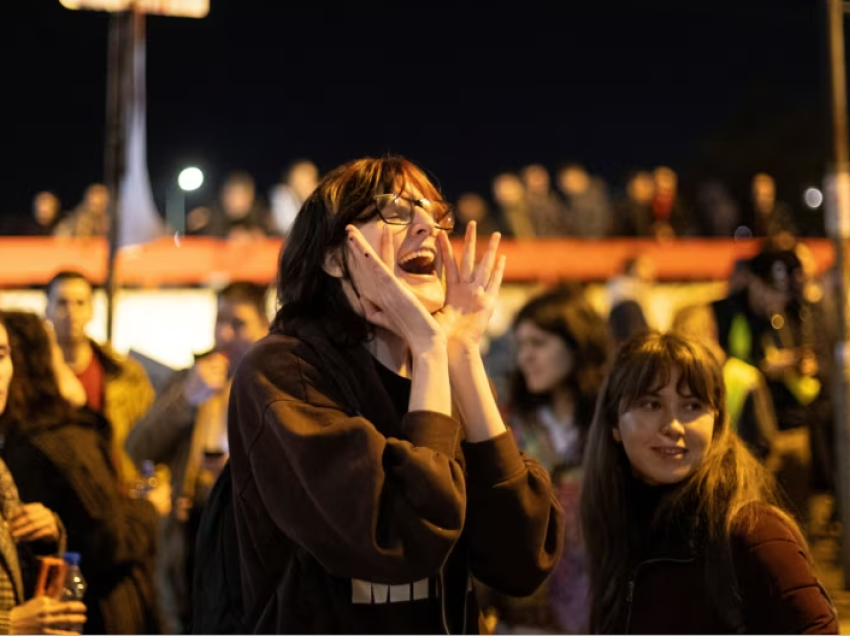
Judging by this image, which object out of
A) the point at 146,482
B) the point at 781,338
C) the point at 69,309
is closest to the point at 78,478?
the point at 146,482

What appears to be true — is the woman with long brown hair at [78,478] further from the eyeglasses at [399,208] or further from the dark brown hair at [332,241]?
the eyeglasses at [399,208]

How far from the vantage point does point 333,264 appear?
2221mm

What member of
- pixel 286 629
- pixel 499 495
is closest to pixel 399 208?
pixel 499 495

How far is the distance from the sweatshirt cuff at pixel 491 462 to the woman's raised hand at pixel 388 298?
216 mm

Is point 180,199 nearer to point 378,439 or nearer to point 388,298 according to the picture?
point 388,298

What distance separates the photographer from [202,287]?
38.1ft

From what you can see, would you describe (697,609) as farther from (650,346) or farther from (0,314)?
(0,314)

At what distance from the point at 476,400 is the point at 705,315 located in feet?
19.8

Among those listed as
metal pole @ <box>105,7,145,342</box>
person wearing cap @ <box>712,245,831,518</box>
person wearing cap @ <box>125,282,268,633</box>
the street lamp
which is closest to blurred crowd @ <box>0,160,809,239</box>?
the street lamp

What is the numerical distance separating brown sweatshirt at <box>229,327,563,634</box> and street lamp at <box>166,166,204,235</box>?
34.6ft

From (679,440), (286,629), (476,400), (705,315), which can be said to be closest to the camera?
(286,629)

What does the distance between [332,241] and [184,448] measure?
2822 mm

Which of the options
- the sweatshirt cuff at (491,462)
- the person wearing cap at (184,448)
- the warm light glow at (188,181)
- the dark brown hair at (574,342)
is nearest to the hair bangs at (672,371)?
the sweatshirt cuff at (491,462)

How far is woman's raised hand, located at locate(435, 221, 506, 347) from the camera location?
2.17m
